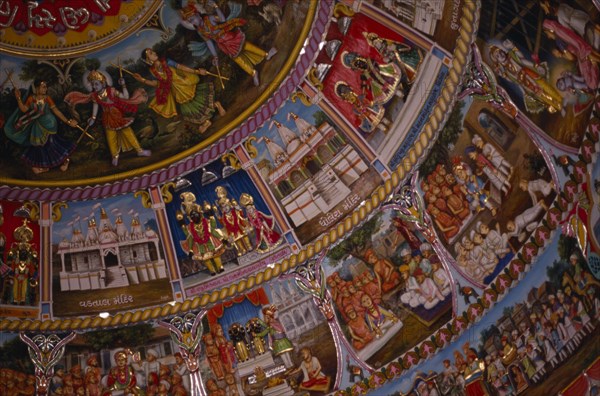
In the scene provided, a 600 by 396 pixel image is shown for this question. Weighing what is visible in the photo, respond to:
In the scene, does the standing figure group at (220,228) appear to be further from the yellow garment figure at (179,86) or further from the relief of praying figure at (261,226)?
the yellow garment figure at (179,86)

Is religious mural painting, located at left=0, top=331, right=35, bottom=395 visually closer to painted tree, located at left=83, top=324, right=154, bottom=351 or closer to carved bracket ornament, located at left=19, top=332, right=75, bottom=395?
carved bracket ornament, located at left=19, top=332, right=75, bottom=395

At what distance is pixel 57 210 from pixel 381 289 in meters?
5.94

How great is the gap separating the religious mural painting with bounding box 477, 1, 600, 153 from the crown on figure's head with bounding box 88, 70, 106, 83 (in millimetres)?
6744

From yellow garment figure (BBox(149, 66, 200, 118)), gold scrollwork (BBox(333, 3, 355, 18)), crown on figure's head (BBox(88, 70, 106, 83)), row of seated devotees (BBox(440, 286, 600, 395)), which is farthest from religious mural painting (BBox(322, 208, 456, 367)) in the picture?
crown on figure's head (BBox(88, 70, 106, 83))

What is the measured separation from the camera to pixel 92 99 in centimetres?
1927

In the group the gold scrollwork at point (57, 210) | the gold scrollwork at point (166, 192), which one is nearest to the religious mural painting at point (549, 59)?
the gold scrollwork at point (166, 192)

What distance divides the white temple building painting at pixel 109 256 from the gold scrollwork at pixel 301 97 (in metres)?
3.51

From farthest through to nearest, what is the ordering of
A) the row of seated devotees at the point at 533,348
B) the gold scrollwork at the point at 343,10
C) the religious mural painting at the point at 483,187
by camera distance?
1. the gold scrollwork at the point at 343,10
2. the religious mural painting at the point at 483,187
3. the row of seated devotees at the point at 533,348

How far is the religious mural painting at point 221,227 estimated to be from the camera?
19.0 m

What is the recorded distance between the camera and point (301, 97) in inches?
741

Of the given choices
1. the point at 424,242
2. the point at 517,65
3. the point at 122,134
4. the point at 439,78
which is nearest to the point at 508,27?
the point at 517,65

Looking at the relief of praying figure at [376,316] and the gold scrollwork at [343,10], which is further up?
the gold scrollwork at [343,10]

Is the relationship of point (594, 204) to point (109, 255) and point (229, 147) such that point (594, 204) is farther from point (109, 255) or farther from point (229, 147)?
point (109, 255)

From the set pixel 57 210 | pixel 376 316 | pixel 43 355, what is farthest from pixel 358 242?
pixel 43 355
